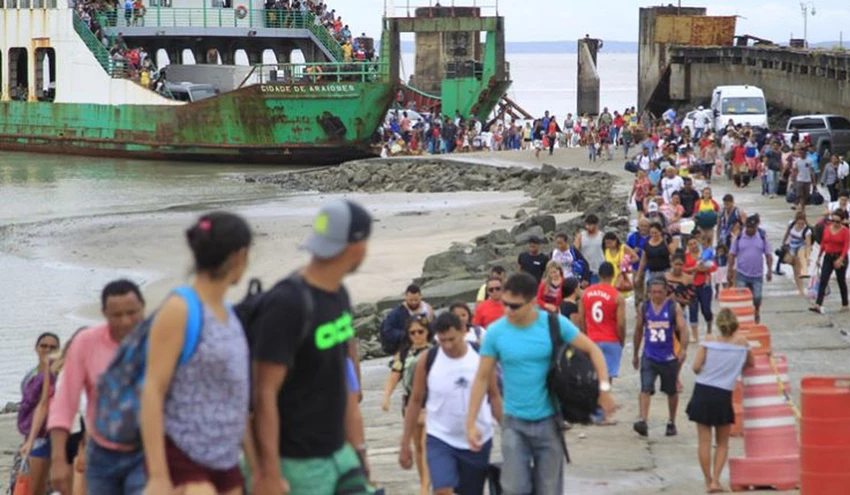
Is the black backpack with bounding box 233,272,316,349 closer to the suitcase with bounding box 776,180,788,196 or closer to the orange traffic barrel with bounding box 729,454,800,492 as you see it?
the orange traffic barrel with bounding box 729,454,800,492

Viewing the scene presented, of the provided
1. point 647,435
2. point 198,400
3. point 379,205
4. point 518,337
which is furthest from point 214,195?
point 198,400

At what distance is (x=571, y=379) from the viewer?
6.95 meters

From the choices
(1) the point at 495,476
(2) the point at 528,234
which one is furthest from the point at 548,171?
(1) the point at 495,476

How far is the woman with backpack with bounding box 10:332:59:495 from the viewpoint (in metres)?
7.45

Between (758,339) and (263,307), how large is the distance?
5198mm

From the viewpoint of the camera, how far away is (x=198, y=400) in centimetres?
458

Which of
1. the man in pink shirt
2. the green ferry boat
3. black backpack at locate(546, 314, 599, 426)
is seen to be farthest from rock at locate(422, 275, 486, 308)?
the green ferry boat

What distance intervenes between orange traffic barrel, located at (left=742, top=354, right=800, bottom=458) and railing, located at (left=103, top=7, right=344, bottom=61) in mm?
38958

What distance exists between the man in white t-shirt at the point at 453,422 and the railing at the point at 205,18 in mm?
40122

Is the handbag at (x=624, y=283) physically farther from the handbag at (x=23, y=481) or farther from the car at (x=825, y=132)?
the car at (x=825, y=132)

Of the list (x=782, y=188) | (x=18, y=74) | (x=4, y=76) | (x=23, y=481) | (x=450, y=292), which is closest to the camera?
(x=23, y=481)

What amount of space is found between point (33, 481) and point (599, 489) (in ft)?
10.2

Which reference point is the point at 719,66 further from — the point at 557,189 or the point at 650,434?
the point at 650,434

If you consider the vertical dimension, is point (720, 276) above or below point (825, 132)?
below
